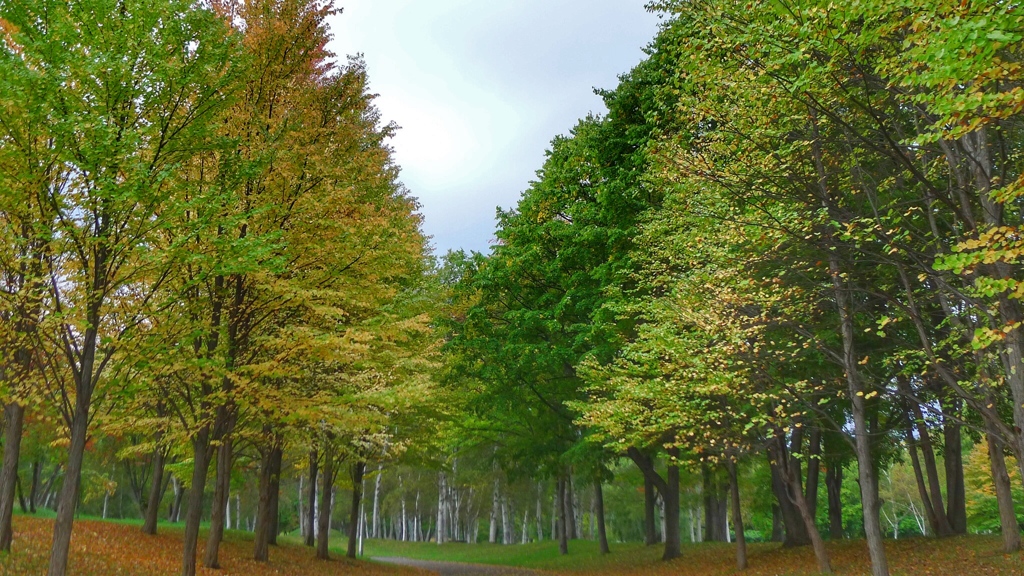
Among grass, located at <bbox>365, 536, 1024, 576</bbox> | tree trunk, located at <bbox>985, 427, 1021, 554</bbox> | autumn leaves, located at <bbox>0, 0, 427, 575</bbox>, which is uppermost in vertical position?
autumn leaves, located at <bbox>0, 0, 427, 575</bbox>

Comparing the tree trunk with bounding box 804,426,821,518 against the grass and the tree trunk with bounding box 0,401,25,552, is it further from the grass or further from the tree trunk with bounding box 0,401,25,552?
the tree trunk with bounding box 0,401,25,552

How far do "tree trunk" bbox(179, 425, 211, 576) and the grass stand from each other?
1363 cm

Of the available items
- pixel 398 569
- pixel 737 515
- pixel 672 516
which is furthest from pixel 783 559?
pixel 398 569

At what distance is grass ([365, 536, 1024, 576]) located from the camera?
549 inches

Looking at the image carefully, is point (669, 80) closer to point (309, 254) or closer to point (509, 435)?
point (309, 254)

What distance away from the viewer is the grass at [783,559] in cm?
1394

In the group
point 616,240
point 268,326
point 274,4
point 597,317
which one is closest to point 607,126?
point 616,240

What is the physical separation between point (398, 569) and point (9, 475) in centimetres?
1591

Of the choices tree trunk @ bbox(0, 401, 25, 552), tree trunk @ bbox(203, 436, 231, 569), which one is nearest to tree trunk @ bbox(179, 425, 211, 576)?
tree trunk @ bbox(203, 436, 231, 569)

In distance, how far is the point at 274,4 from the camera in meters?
14.2

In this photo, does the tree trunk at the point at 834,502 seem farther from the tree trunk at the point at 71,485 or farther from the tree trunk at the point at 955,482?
the tree trunk at the point at 71,485

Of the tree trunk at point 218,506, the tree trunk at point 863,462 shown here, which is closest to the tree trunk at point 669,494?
the tree trunk at point 863,462

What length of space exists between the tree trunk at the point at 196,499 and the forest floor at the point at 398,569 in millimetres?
2086

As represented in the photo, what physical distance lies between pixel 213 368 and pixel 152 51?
5046 millimetres
